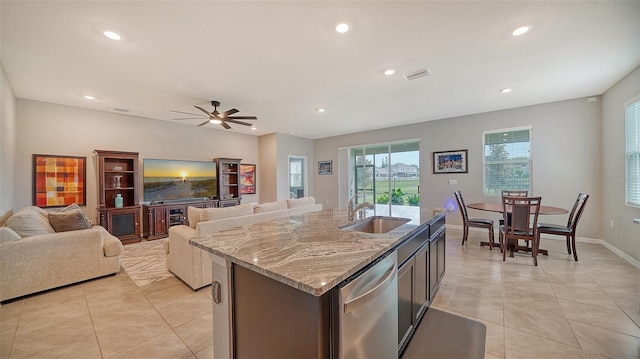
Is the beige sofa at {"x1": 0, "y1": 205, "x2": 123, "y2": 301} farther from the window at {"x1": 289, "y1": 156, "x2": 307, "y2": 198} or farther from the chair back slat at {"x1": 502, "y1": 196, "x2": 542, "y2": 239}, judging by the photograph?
the chair back slat at {"x1": 502, "y1": 196, "x2": 542, "y2": 239}

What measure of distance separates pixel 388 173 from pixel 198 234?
5524mm

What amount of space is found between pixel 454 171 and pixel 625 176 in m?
2.57

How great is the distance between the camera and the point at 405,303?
173cm

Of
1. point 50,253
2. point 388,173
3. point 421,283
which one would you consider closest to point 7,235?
point 50,253

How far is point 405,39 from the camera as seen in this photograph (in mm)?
2506

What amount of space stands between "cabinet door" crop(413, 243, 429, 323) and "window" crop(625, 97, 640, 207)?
3540 mm

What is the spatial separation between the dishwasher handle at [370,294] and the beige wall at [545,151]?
2.44 meters

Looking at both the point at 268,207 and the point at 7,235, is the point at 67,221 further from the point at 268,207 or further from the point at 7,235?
the point at 268,207

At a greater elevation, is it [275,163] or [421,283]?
[275,163]

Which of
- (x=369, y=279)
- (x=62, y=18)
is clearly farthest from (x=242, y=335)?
(x=62, y=18)

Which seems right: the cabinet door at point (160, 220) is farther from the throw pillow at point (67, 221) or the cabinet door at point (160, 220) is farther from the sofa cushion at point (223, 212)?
the sofa cushion at point (223, 212)

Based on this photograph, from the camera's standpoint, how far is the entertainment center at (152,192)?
4.81 meters

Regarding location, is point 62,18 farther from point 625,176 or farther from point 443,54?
point 625,176

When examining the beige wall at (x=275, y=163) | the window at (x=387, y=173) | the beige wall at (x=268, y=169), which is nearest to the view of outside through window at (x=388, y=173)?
the window at (x=387, y=173)
